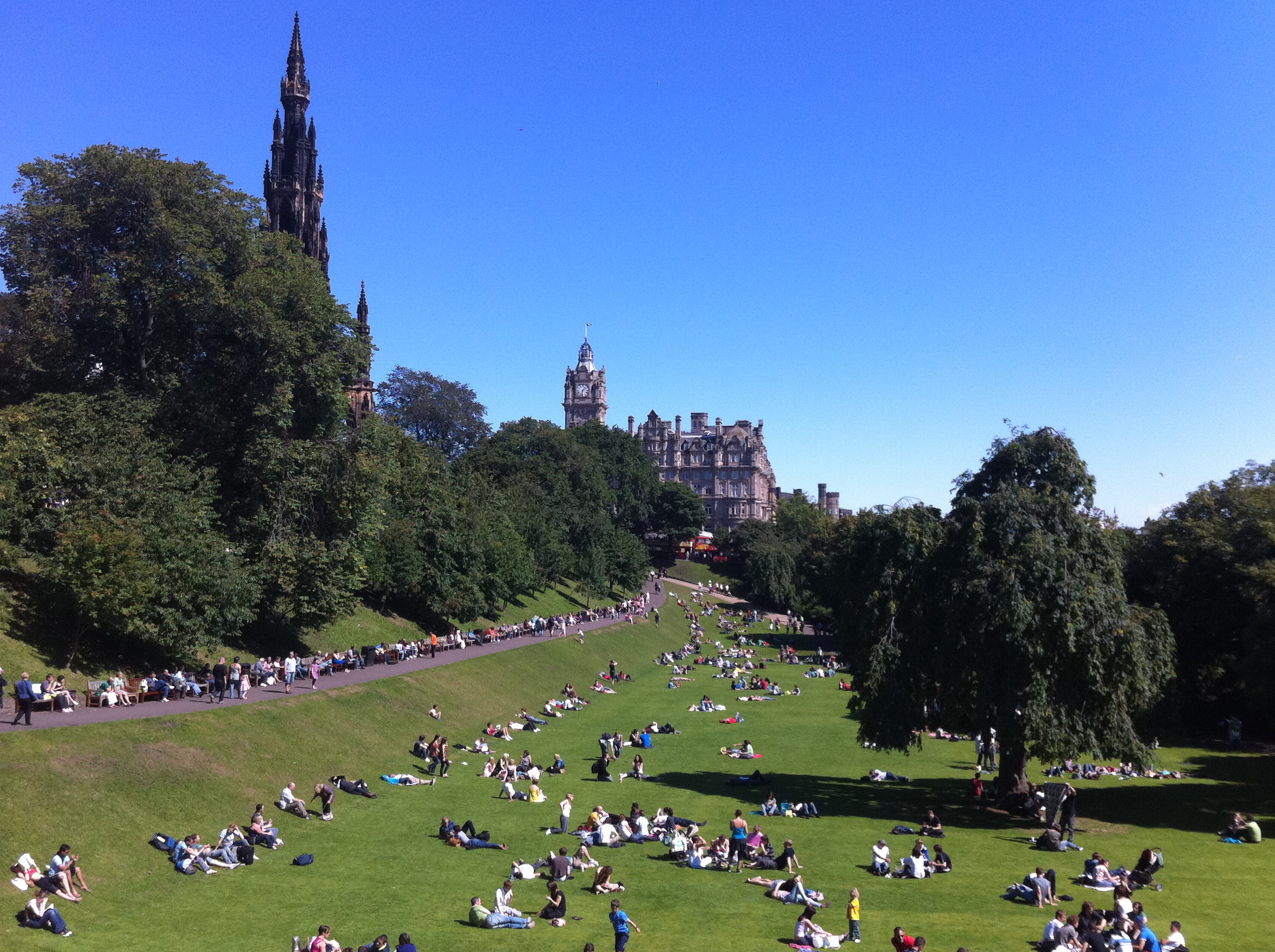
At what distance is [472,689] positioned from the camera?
41.8m

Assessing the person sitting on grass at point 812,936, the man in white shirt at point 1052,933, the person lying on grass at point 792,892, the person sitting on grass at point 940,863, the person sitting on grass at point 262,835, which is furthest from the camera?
the person sitting on grass at point 262,835

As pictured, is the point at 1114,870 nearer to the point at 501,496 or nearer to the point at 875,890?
the point at 875,890

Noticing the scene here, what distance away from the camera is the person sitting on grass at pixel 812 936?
16.8m

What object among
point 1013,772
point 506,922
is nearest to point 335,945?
point 506,922

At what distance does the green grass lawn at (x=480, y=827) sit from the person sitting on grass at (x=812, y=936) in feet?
2.05

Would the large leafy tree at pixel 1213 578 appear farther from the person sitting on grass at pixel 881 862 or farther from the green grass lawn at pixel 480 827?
the person sitting on grass at pixel 881 862

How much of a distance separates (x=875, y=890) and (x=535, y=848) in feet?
26.8

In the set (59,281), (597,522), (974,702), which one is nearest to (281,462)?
(59,281)

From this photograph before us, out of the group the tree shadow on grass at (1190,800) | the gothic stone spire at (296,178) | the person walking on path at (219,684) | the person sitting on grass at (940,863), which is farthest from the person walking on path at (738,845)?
the gothic stone spire at (296,178)

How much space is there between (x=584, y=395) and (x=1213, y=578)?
16285cm

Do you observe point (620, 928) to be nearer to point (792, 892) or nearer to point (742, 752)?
point (792, 892)

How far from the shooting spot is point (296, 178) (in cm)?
7544

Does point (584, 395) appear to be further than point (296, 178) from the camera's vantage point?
Yes

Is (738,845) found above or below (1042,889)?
below
